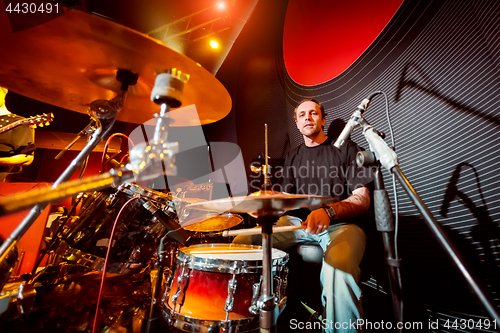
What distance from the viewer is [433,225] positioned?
2.21 ft

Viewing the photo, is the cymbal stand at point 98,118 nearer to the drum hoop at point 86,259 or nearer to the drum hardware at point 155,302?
the drum hardware at point 155,302

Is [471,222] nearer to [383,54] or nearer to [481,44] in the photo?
[481,44]

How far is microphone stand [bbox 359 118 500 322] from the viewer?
57 cm

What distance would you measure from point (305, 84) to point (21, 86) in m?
2.31

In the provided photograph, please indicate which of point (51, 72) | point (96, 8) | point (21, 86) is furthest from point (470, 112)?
point (96, 8)

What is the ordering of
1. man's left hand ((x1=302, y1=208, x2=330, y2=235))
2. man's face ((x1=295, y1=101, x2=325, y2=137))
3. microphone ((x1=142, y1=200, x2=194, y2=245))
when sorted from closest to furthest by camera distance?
1. man's left hand ((x1=302, y1=208, x2=330, y2=235))
2. microphone ((x1=142, y1=200, x2=194, y2=245))
3. man's face ((x1=295, y1=101, x2=325, y2=137))

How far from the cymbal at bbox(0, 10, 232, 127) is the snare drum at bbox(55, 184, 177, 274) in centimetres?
70

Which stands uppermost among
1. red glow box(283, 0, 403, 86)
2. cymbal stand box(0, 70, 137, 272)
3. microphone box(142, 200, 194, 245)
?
red glow box(283, 0, 403, 86)

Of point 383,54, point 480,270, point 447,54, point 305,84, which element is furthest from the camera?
point 305,84

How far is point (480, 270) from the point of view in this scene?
3.46 feet

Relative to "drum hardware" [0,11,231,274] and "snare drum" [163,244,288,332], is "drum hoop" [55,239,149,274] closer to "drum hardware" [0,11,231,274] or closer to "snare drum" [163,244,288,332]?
"snare drum" [163,244,288,332]

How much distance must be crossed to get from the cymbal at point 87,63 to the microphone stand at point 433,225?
0.73 m

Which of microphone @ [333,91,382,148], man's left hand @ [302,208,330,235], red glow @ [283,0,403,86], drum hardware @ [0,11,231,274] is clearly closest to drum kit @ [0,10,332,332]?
drum hardware @ [0,11,231,274]

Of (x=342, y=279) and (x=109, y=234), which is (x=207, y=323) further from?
(x=109, y=234)
